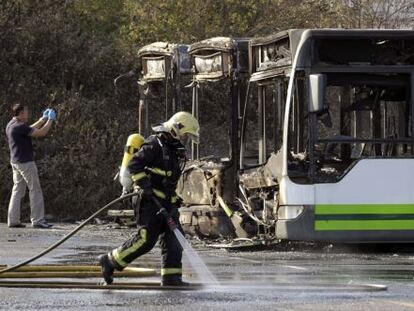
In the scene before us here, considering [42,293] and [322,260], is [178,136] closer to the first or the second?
[42,293]

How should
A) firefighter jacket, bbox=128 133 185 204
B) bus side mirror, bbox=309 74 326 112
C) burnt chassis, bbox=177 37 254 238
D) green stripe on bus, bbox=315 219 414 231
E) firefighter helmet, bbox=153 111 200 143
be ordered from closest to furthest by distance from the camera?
firefighter jacket, bbox=128 133 185 204 → firefighter helmet, bbox=153 111 200 143 → bus side mirror, bbox=309 74 326 112 → green stripe on bus, bbox=315 219 414 231 → burnt chassis, bbox=177 37 254 238

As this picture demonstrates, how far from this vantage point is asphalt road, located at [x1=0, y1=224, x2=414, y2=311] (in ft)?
28.8

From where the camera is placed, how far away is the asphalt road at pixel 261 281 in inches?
346

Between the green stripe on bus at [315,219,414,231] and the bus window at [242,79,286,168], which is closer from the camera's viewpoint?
the green stripe on bus at [315,219,414,231]

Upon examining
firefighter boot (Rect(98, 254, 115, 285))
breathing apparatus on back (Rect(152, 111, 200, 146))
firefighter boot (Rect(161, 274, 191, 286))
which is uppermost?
breathing apparatus on back (Rect(152, 111, 200, 146))

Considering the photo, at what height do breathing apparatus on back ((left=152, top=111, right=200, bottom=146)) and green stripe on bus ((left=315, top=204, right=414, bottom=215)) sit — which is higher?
breathing apparatus on back ((left=152, top=111, right=200, bottom=146))

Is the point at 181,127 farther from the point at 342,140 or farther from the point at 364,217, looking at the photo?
the point at 364,217

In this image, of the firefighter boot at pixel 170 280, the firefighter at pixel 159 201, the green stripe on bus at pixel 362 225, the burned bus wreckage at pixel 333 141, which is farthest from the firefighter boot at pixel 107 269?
the green stripe on bus at pixel 362 225

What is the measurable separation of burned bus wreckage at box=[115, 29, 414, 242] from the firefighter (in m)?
3.65

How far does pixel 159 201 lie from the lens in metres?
9.88

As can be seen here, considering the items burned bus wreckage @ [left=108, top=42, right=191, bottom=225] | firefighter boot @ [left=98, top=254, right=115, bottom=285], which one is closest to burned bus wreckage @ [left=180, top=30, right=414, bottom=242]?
burned bus wreckage @ [left=108, top=42, right=191, bottom=225]

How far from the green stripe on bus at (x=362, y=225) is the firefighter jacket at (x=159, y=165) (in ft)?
12.9

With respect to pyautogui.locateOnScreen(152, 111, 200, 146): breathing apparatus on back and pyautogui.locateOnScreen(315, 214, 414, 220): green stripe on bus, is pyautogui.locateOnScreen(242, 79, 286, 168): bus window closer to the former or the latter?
pyautogui.locateOnScreen(315, 214, 414, 220): green stripe on bus

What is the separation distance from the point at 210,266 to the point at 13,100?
1276cm
